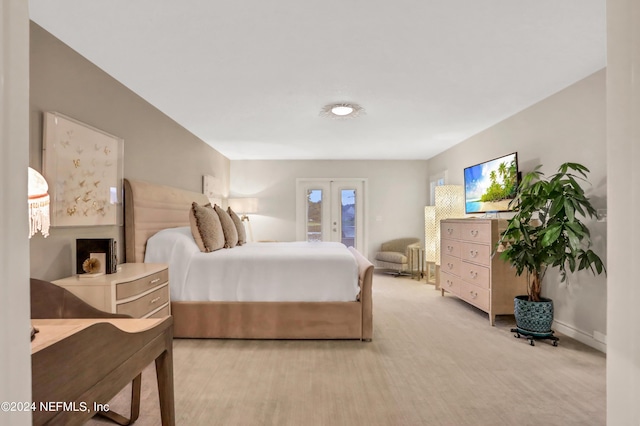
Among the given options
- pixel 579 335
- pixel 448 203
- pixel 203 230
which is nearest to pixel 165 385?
pixel 203 230

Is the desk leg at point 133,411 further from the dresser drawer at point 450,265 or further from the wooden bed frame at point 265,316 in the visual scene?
the dresser drawer at point 450,265

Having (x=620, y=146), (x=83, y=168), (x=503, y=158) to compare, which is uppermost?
(x=503, y=158)

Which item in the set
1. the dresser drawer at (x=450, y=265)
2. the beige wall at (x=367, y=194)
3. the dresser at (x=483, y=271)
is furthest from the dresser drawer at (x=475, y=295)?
the beige wall at (x=367, y=194)

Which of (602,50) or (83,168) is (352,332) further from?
(602,50)

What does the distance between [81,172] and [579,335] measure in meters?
4.33

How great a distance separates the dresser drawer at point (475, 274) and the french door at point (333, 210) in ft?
9.84

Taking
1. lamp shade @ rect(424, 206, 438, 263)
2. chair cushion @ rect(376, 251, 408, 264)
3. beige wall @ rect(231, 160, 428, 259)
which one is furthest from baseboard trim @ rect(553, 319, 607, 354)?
beige wall @ rect(231, 160, 428, 259)

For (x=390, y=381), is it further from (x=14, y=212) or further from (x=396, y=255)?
(x=396, y=255)

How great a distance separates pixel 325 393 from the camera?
2.10m

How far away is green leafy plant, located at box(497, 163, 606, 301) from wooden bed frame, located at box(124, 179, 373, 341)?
1.36 metres

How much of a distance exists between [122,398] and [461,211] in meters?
4.71

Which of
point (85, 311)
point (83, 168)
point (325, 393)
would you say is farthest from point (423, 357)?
point (83, 168)

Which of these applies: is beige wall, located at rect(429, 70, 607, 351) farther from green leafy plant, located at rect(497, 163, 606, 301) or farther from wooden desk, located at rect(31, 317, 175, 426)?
wooden desk, located at rect(31, 317, 175, 426)

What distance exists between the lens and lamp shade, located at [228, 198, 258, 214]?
6.32 meters
